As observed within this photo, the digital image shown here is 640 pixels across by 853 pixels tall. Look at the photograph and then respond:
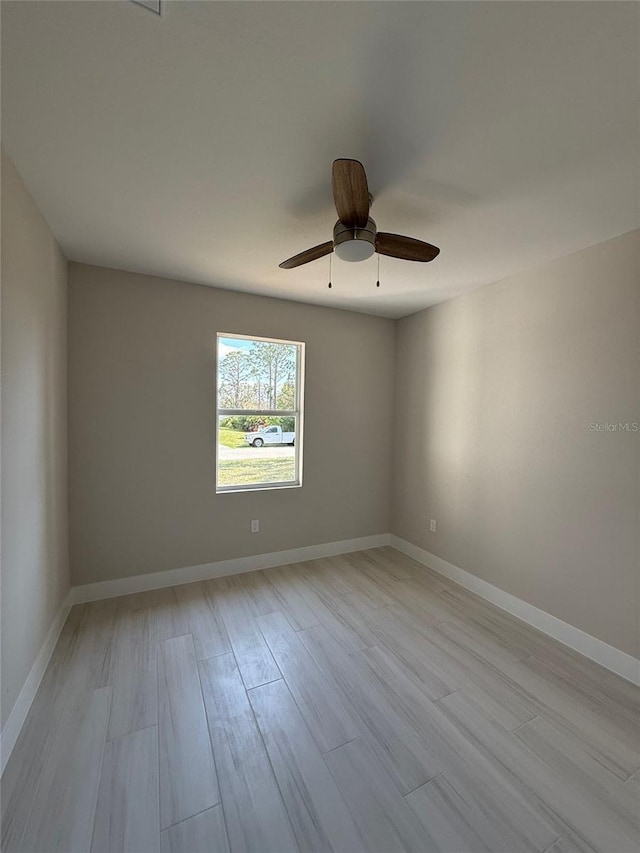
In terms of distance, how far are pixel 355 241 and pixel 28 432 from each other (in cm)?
185

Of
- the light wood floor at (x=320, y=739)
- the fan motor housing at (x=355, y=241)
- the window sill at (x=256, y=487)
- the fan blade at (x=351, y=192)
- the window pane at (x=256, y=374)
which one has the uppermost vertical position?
the fan blade at (x=351, y=192)

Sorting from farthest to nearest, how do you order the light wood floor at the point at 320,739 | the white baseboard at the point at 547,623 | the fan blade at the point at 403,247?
the white baseboard at the point at 547,623 < the fan blade at the point at 403,247 < the light wood floor at the point at 320,739

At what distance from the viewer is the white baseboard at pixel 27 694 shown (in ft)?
4.62

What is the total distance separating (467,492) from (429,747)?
1.88 m

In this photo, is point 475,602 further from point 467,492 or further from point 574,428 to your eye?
point 574,428

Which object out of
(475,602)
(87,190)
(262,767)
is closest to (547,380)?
(475,602)

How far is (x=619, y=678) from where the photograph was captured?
194 centimetres

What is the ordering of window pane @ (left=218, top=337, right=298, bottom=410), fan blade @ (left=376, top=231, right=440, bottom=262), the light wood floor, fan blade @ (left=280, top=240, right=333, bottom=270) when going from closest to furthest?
the light wood floor → fan blade @ (left=376, top=231, right=440, bottom=262) → fan blade @ (left=280, top=240, right=333, bottom=270) → window pane @ (left=218, top=337, right=298, bottom=410)

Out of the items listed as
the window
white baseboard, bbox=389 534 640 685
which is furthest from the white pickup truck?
white baseboard, bbox=389 534 640 685

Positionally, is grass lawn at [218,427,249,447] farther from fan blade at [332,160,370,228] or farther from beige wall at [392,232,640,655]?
fan blade at [332,160,370,228]

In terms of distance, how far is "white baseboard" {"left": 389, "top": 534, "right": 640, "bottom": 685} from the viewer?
1962 mm

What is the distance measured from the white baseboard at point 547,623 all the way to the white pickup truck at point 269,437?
1.76 meters

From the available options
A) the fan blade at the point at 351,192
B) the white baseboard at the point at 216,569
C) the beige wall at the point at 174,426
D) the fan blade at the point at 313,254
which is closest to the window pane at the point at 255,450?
the beige wall at the point at 174,426

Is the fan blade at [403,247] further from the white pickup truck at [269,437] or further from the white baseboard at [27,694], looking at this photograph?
the white baseboard at [27,694]
